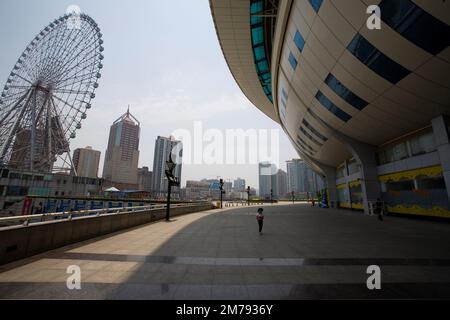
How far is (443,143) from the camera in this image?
12492mm

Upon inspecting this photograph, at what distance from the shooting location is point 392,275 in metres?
4.87

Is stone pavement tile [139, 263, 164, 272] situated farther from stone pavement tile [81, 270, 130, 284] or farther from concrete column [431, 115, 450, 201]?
concrete column [431, 115, 450, 201]

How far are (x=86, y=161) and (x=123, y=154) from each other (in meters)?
23.9

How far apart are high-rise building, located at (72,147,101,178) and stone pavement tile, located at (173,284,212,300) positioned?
146 m

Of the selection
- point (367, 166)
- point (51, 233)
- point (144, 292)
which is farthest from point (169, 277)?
point (367, 166)

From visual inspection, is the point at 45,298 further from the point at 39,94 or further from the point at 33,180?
the point at 33,180

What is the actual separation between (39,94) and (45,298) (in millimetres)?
53359

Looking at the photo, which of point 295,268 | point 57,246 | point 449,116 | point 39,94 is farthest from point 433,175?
point 39,94

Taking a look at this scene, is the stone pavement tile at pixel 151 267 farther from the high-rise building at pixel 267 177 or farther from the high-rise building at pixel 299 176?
the high-rise building at pixel 267 177

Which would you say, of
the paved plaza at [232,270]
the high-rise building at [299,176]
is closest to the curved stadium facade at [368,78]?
the paved plaza at [232,270]

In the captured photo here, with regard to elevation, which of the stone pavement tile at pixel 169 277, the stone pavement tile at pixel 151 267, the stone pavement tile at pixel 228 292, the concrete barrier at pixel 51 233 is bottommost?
the stone pavement tile at pixel 228 292

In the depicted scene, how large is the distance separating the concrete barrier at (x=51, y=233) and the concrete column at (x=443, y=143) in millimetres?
19215

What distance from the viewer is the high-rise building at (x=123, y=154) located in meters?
141

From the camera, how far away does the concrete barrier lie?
17.6 ft
